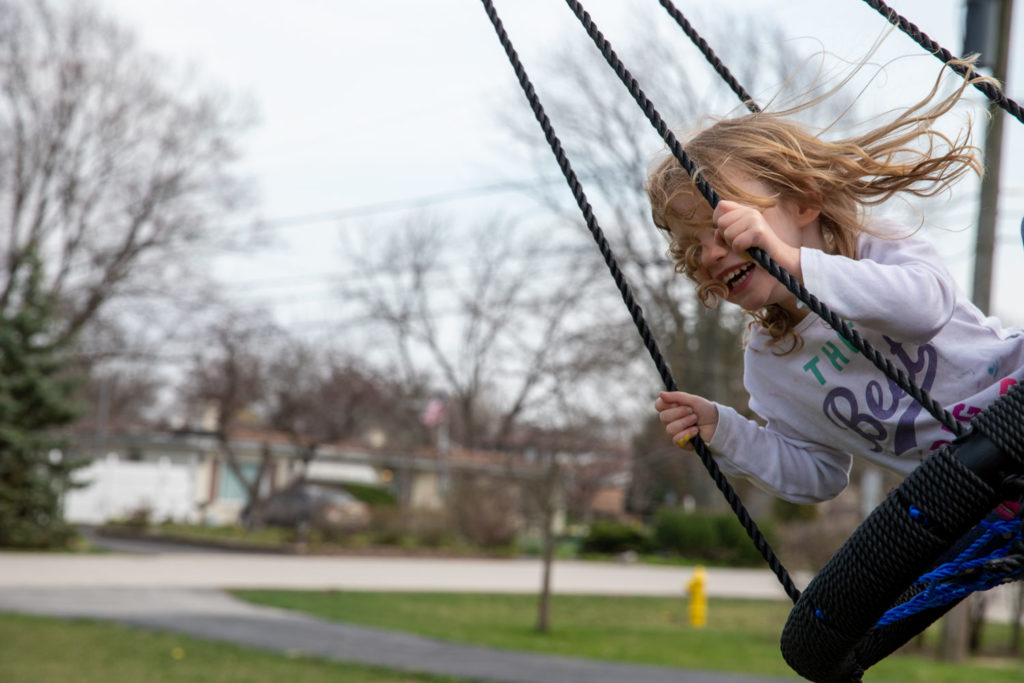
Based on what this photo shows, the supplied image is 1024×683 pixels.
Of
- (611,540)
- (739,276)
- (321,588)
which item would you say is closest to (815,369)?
(739,276)

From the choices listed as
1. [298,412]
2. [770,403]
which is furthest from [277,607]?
[298,412]

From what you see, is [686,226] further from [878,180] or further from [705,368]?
[705,368]

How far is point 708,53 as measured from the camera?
176 cm

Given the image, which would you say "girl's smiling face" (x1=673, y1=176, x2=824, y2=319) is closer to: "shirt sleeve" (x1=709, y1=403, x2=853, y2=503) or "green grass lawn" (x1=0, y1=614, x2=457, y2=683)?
"shirt sleeve" (x1=709, y1=403, x2=853, y2=503)

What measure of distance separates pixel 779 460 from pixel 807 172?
514 millimetres

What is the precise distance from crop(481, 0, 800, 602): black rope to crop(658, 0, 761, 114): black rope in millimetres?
276

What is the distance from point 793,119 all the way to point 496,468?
32489 millimetres

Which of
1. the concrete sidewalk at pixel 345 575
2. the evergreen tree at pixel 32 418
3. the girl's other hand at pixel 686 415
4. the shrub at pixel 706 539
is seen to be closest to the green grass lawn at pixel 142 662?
the concrete sidewalk at pixel 345 575

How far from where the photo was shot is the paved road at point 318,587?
349 inches

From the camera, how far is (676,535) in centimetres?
3145

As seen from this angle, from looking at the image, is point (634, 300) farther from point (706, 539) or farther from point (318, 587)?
point (706, 539)

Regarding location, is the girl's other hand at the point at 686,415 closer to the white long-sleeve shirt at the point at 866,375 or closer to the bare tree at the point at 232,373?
the white long-sleeve shirt at the point at 866,375

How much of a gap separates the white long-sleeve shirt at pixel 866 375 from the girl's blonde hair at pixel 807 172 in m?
0.06

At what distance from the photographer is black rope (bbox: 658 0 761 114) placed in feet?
5.47
